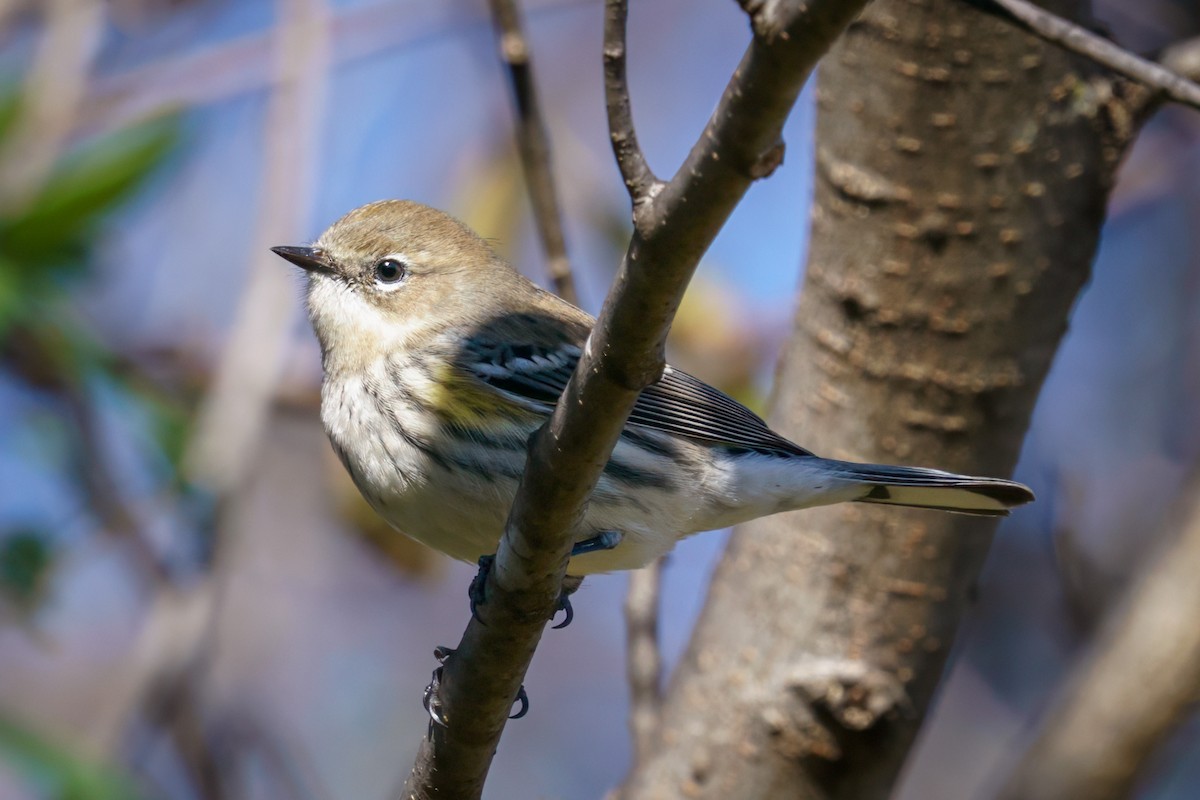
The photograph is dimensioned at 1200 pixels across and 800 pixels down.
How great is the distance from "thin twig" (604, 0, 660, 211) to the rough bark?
122cm

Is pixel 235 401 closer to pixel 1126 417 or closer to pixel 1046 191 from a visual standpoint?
pixel 1046 191

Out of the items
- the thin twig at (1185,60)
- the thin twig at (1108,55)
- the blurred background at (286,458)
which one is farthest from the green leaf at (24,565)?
the thin twig at (1185,60)

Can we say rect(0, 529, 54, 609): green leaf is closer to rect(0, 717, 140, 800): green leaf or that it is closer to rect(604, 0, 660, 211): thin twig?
rect(0, 717, 140, 800): green leaf

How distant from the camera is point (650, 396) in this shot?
10.3 feet

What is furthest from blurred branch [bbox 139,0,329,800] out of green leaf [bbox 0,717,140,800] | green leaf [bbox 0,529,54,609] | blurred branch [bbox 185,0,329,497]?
green leaf [bbox 0,717,140,800]

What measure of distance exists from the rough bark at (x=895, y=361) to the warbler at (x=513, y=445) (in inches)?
6.5

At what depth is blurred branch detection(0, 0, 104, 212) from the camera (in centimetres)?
379

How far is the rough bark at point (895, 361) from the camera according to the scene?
2.73m

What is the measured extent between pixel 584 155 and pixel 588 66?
243 cm

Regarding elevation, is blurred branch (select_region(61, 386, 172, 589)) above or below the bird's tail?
below

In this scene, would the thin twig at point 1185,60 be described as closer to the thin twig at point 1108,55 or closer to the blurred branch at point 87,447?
the thin twig at point 1108,55

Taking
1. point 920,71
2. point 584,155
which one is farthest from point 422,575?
point 920,71

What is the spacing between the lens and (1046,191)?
9.13 ft

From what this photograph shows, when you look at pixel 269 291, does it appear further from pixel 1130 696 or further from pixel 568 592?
pixel 1130 696
